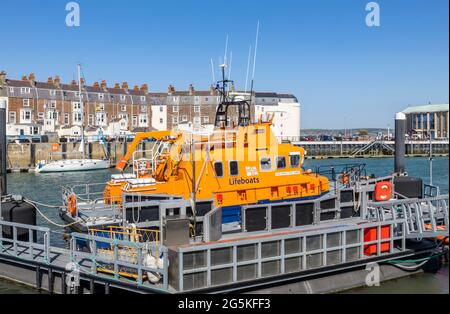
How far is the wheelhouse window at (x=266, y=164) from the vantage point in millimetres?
16906

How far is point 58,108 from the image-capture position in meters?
85.7

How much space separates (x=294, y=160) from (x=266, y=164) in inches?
44.3

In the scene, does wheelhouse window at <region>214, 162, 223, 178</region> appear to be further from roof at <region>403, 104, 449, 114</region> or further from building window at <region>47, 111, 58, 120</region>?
roof at <region>403, 104, 449, 114</region>

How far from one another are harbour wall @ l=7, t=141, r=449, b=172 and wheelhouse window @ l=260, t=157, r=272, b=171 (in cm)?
5297

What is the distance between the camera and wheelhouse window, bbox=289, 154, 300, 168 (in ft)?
57.1

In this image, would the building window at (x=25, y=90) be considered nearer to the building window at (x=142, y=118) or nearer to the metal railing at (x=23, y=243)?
the building window at (x=142, y=118)

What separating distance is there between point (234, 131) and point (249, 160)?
3.75 feet

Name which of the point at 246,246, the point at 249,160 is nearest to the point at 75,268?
the point at 246,246

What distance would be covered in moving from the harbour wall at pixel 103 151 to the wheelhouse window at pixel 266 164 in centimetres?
5297

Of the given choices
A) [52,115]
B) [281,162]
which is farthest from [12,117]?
[281,162]

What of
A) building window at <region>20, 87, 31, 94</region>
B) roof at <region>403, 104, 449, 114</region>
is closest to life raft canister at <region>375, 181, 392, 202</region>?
building window at <region>20, 87, 31, 94</region>

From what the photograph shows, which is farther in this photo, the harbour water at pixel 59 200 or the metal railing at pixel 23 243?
the harbour water at pixel 59 200

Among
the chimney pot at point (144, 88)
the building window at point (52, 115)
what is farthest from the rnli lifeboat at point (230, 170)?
the chimney pot at point (144, 88)

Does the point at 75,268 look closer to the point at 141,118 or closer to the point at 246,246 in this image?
the point at 246,246
